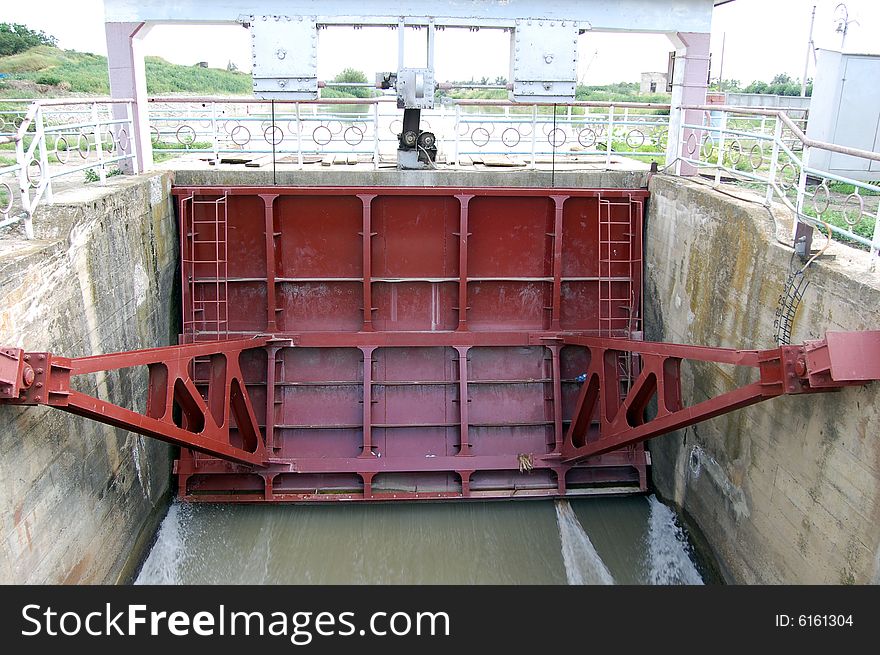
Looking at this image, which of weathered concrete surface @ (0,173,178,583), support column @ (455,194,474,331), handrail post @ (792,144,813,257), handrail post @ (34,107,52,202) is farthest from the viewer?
support column @ (455,194,474,331)

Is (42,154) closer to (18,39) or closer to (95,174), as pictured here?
(95,174)

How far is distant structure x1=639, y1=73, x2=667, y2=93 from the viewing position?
41.7 metres

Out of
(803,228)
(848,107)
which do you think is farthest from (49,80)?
(803,228)

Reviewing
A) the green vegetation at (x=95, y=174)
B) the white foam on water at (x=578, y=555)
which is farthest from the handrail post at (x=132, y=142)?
the white foam on water at (x=578, y=555)

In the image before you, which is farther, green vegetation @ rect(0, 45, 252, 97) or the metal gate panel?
green vegetation @ rect(0, 45, 252, 97)

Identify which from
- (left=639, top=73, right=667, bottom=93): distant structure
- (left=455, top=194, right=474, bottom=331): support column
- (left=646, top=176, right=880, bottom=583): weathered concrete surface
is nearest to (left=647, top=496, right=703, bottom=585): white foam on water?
(left=646, top=176, right=880, bottom=583): weathered concrete surface

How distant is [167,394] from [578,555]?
16.8 ft

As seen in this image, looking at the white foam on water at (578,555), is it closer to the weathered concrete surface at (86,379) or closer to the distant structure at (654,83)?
the weathered concrete surface at (86,379)

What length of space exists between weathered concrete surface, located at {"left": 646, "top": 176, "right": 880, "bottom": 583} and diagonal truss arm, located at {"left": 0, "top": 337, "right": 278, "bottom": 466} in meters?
5.52

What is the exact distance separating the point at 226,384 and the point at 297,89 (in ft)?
13.0

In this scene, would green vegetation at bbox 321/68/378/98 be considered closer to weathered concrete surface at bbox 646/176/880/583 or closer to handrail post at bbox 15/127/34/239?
weathered concrete surface at bbox 646/176/880/583

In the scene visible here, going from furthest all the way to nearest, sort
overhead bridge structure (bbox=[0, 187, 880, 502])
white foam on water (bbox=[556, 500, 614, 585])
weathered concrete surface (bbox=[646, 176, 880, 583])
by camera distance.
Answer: overhead bridge structure (bbox=[0, 187, 880, 502])
white foam on water (bbox=[556, 500, 614, 585])
weathered concrete surface (bbox=[646, 176, 880, 583])

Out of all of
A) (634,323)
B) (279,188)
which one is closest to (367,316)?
(279,188)

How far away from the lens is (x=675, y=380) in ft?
24.9
